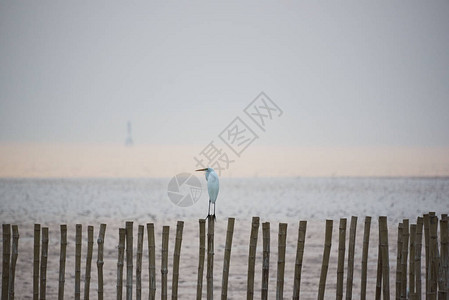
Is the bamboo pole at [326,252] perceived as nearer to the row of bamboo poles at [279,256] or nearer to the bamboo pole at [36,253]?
the row of bamboo poles at [279,256]

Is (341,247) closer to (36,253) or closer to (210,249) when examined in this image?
(210,249)

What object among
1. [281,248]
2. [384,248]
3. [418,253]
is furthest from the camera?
[418,253]

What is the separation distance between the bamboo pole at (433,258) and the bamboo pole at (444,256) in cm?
7

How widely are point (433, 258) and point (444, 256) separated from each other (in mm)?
137

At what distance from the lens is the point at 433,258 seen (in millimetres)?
6297

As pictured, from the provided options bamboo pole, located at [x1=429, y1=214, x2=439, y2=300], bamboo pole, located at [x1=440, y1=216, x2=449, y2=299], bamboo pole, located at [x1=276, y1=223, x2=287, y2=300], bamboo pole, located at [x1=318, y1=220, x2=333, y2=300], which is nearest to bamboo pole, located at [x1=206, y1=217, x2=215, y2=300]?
bamboo pole, located at [x1=276, y1=223, x2=287, y2=300]

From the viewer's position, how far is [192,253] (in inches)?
510

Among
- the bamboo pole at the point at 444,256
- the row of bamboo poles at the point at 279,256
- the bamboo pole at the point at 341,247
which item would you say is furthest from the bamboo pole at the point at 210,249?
the bamboo pole at the point at 444,256

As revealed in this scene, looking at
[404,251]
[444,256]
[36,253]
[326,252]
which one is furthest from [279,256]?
[36,253]

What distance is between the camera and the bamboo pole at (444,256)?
6.28 meters

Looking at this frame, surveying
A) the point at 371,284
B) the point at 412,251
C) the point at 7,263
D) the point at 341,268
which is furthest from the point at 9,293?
the point at 371,284

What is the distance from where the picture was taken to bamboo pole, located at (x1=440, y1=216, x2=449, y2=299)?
20.6ft

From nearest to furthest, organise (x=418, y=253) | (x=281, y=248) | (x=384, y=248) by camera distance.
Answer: (x=281, y=248), (x=384, y=248), (x=418, y=253)

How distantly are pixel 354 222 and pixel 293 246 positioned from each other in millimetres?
8220
